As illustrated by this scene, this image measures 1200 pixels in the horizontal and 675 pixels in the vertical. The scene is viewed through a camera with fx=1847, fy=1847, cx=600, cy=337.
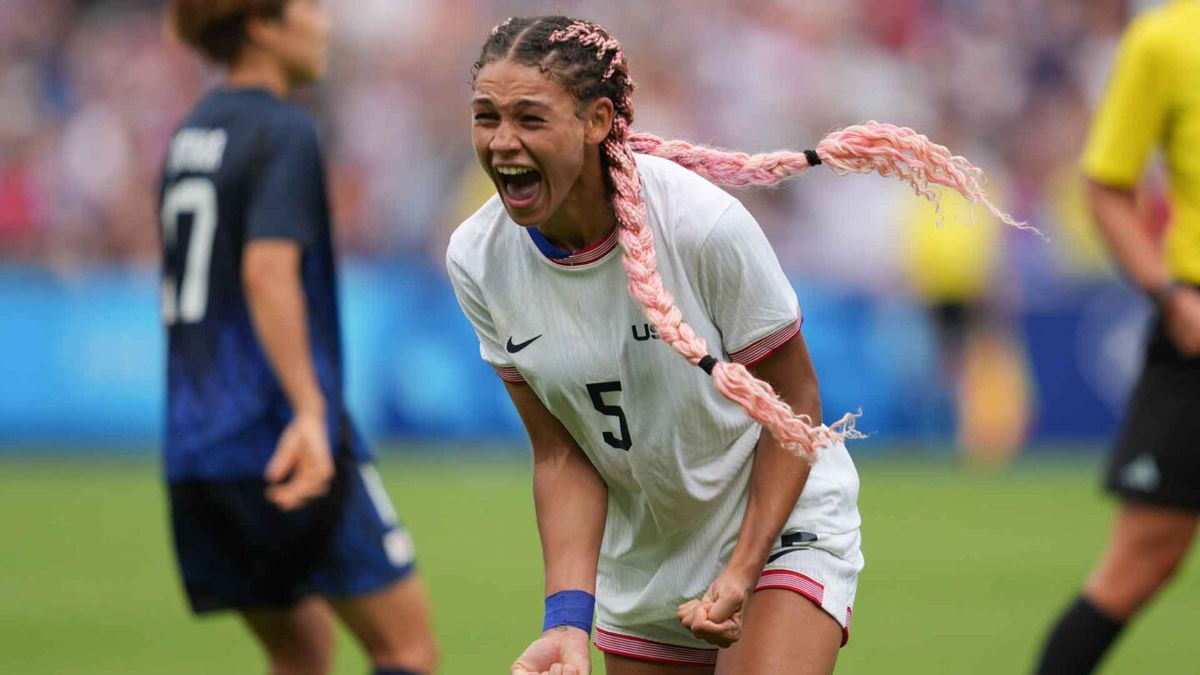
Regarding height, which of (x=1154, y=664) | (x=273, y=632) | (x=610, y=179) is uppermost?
(x=610, y=179)

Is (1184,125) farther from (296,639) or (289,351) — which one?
(296,639)

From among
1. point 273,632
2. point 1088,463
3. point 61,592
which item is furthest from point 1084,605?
point 1088,463

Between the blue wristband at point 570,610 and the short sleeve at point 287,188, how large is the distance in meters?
1.74

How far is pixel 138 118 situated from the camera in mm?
15922

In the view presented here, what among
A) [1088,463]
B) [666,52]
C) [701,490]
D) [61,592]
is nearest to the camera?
[701,490]

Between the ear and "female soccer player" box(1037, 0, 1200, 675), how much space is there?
8.08 ft

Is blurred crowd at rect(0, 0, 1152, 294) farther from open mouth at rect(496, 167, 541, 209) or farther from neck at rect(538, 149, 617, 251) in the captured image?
open mouth at rect(496, 167, 541, 209)

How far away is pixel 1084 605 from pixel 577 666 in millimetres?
→ 2304

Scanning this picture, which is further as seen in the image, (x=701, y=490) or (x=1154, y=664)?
(x=1154, y=664)

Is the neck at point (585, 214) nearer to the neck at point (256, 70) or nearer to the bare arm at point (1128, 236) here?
the neck at point (256, 70)

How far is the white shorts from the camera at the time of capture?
13.5ft

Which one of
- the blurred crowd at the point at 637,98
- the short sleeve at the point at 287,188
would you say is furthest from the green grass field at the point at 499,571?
the short sleeve at the point at 287,188

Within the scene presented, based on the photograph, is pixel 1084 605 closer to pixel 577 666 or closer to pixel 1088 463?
pixel 577 666

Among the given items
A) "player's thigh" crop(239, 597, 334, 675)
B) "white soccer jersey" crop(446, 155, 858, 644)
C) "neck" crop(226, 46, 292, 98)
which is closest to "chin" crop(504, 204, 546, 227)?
"white soccer jersey" crop(446, 155, 858, 644)
